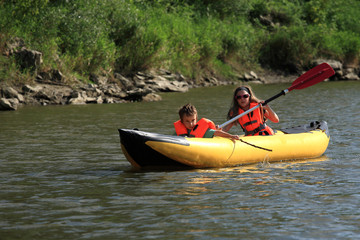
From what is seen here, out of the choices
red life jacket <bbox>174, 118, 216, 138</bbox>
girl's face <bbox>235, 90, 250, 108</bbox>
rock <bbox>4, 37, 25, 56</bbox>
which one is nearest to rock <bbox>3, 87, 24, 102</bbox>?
rock <bbox>4, 37, 25, 56</bbox>

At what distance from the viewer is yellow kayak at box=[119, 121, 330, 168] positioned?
6.44 m

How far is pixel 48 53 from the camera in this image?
50.4 feet

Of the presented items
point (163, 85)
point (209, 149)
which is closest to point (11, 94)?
point (163, 85)

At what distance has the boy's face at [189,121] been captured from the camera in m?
6.84

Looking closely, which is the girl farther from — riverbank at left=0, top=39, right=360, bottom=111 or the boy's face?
riverbank at left=0, top=39, right=360, bottom=111

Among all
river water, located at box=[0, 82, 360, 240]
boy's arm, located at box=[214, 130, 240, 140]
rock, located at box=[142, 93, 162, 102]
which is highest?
rock, located at box=[142, 93, 162, 102]

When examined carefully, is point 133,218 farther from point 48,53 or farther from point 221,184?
point 48,53

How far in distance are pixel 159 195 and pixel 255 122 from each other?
2.51m

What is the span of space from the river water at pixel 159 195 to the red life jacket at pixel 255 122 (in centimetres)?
55

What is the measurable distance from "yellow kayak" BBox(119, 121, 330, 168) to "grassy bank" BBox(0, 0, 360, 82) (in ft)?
28.2

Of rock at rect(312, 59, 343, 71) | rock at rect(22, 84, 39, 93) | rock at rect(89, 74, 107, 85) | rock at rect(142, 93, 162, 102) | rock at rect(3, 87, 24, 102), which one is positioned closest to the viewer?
rock at rect(3, 87, 24, 102)

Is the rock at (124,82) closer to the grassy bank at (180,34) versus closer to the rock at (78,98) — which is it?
the grassy bank at (180,34)

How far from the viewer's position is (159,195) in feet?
17.9

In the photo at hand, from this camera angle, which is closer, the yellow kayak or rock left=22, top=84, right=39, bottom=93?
the yellow kayak
